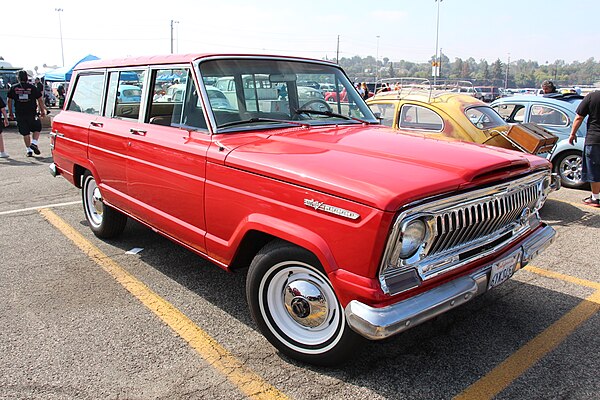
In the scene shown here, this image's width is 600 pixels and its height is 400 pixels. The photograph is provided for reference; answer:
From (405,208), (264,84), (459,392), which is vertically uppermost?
(264,84)

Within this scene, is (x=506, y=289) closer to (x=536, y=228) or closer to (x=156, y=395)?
(x=536, y=228)

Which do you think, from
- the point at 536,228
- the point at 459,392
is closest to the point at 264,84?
the point at 536,228

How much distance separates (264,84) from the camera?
396 cm

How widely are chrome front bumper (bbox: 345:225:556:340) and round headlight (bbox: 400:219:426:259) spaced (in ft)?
0.80

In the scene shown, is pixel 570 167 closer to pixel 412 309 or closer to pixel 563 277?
pixel 563 277

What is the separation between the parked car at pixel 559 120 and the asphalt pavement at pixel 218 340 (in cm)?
423

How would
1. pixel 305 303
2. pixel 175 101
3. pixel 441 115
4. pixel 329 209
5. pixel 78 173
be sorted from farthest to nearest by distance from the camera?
pixel 441 115, pixel 78 173, pixel 175 101, pixel 305 303, pixel 329 209

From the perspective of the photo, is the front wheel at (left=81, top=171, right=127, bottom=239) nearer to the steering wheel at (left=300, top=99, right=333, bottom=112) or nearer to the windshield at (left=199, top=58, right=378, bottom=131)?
the windshield at (left=199, top=58, right=378, bottom=131)

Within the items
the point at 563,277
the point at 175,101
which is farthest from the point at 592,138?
the point at 175,101

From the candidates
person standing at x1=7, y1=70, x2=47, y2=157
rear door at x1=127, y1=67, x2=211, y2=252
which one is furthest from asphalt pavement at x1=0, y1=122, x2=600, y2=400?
person standing at x1=7, y1=70, x2=47, y2=157

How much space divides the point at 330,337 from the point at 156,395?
1.07m

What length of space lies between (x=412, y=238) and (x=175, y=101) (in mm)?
2405

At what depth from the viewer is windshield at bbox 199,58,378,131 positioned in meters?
3.71

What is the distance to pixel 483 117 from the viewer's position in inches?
298
